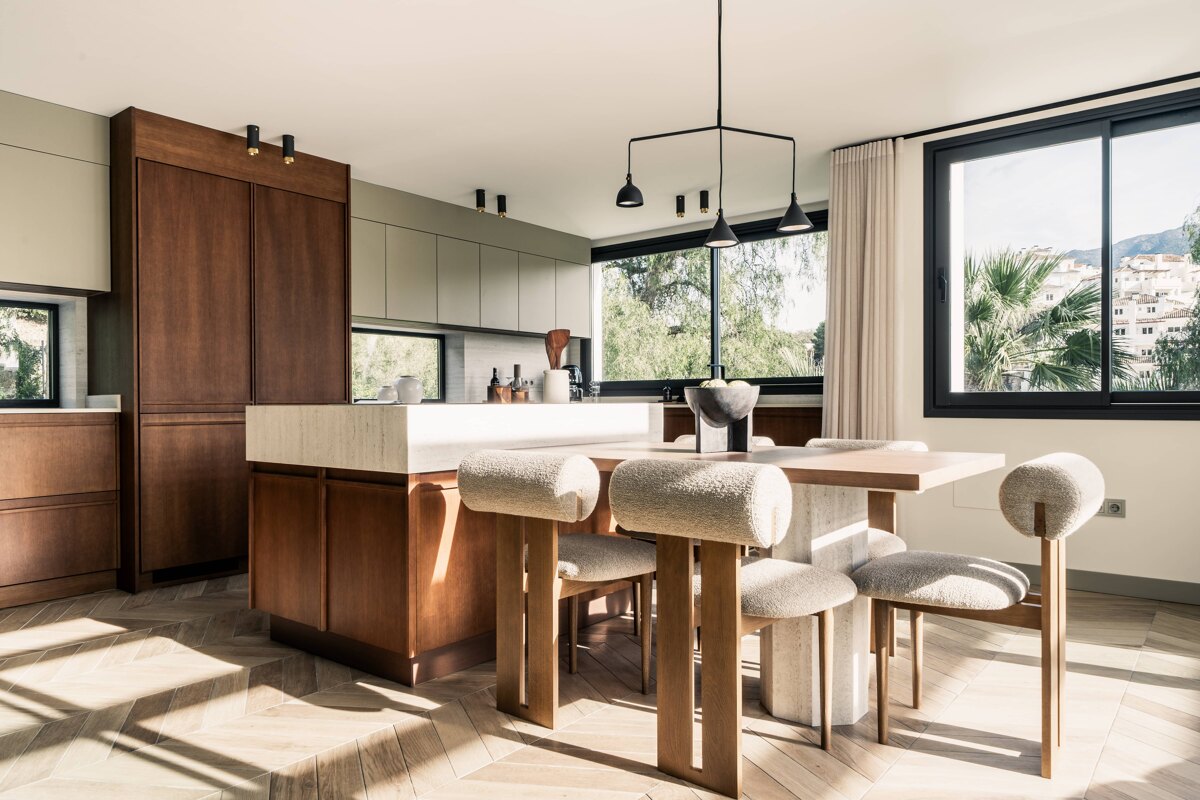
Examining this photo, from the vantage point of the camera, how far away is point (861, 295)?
4281 millimetres

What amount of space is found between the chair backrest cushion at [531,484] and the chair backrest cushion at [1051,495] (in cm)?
98

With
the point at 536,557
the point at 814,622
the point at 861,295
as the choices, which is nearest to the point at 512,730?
the point at 536,557

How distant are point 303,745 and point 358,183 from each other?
3.79m

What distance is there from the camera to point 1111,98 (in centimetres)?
362

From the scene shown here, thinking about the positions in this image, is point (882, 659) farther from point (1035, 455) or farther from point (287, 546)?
point (1035, 455)

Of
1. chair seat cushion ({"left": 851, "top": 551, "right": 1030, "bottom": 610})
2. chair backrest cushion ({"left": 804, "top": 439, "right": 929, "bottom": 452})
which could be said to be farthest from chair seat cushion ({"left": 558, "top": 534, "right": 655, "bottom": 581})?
chair backrest cushion ({"left": 804, "top": 439, "right": 929, "bottom": 452})

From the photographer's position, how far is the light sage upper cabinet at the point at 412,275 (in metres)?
5.10

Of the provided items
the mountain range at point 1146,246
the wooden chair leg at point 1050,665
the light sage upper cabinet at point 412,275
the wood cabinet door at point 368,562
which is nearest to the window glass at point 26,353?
the light sage upper cabinet at point 412,275

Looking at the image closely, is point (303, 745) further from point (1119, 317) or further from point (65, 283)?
point (1119, 317)

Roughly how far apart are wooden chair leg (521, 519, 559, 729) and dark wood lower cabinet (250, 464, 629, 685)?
0.45 m

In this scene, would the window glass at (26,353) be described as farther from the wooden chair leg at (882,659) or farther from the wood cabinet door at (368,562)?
the wooden chair leg at (882,659)

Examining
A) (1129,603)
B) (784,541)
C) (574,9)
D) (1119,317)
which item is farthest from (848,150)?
(784,541)

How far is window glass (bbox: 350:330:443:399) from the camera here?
5328 mm

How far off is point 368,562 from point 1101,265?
364cm
